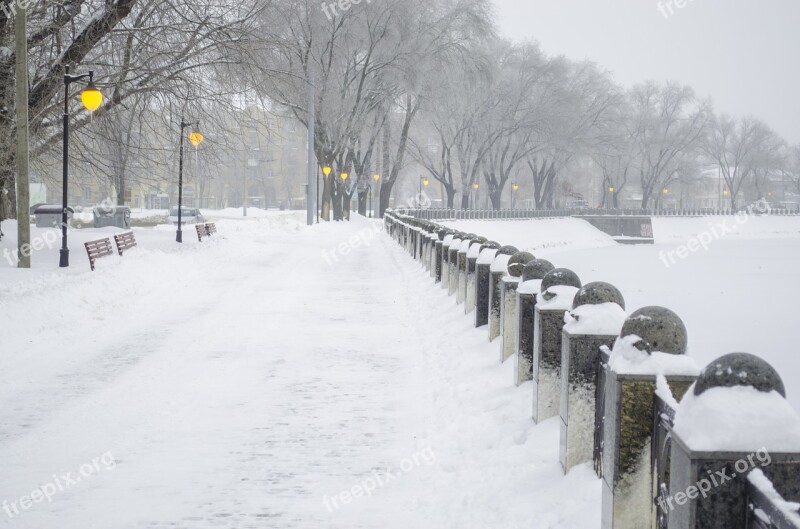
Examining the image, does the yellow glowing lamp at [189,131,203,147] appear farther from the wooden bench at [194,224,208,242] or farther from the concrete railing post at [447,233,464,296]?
the concrete railing post at [447,233,464,296]

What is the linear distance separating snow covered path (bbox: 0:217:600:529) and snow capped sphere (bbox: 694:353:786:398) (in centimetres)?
180

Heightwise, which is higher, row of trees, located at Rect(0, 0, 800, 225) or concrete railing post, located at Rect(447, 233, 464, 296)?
row of trees, located at Rect(0, 0, 800, 225)

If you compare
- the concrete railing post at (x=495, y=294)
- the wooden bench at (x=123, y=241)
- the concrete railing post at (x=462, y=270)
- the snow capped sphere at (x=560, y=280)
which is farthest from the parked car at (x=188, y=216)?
the snow capped sphere at (x=560, y=280)

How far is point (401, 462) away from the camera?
6203 mm

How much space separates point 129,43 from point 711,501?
66.0ft

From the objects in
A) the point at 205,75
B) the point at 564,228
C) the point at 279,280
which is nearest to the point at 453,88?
the point at 564,228

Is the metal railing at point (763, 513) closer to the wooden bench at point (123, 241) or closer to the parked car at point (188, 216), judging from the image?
the wooden bench at point (123, 241)

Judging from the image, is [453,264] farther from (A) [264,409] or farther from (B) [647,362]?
(B) [647,362]

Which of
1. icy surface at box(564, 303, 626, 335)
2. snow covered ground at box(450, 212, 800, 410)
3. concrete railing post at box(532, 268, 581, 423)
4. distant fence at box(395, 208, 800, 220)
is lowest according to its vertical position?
snow covered ground at box(450, 212, 800, 410)

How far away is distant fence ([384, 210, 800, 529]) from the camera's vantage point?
2930 millimetres

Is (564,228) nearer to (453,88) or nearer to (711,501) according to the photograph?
(453,88)

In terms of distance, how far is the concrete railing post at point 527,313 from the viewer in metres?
7.46

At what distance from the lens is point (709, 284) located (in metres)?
32.8

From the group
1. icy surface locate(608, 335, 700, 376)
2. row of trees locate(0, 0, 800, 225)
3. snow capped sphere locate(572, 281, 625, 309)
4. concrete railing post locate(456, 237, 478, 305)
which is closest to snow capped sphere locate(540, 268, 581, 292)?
snow capped sphere locate(572, 281, 625, 309)
